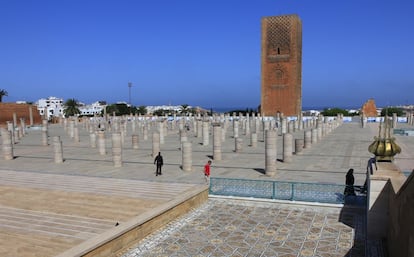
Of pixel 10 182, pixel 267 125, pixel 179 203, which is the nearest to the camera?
pixel 179 203

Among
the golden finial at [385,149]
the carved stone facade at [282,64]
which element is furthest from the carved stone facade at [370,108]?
the golden finial at [385,149]

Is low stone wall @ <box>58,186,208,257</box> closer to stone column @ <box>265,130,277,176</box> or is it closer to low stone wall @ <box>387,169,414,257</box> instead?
stone column @ <box>265,130,277,176</box>

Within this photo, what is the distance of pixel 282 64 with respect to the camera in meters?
48.7

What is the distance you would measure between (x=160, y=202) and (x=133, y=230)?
2.44 m

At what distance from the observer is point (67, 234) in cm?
775

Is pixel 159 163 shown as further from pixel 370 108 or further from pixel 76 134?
pixel 370 108

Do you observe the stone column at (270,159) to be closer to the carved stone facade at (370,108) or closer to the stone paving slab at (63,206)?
the stone paving slab at (63,206)

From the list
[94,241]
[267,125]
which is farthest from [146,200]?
[267,125]

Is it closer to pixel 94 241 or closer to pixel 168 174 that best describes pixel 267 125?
pixel 168 174

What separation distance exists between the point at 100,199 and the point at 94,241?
3.80 meters

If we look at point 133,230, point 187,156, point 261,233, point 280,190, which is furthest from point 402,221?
point 187,156

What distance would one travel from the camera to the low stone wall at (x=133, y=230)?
6371 mm

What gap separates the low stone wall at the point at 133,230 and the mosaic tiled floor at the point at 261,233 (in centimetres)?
18

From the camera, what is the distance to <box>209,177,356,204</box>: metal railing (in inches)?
383
